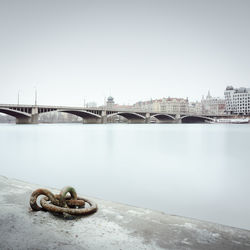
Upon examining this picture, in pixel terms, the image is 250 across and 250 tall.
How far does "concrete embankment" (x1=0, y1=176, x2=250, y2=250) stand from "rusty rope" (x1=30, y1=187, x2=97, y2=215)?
6 centimetres

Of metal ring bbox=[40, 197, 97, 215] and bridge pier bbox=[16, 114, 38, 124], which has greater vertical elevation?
bridge pier bbox=[16, 114, 38, 124]

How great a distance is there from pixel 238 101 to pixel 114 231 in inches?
4707

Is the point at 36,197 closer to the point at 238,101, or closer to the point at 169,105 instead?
the point at 169,105

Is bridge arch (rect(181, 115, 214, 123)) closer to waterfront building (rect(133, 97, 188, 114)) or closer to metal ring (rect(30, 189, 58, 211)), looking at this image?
waterfront building (rect(133, 97, 188, 114))

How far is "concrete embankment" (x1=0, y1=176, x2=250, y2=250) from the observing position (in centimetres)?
151

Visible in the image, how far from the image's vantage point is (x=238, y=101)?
107375 millimetres

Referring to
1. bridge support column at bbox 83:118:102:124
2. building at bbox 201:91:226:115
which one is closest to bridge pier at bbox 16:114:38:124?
bridge support column at bbox 83:118:102:124

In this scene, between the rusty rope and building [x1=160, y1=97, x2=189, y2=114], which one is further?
building [x1=160, y1=97, x2=189, y2=114]

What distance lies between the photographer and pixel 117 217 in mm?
1973

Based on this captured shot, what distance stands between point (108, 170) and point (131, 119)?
6433 centimetres

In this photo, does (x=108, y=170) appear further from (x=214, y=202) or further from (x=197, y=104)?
(x=197, y=104)

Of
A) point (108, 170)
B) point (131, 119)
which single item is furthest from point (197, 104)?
point (108, 170)

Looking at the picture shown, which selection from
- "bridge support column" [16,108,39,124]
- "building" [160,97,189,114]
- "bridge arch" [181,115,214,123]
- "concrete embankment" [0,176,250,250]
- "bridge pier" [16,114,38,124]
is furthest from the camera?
"building" [160,97,189,114]

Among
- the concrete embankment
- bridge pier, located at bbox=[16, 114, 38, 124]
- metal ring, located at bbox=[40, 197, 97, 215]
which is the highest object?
bridge pier, located at bbox=[16, 114, 38, 124]
